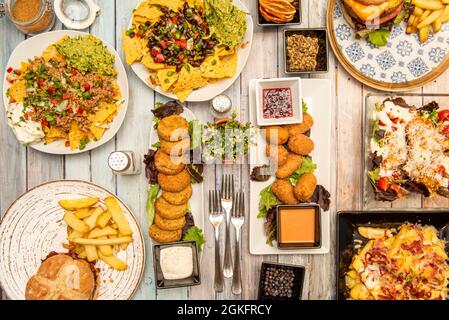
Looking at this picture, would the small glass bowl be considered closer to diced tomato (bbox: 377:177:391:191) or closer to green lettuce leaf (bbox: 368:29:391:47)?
diced tomato (bbox: 377:177:391:191)

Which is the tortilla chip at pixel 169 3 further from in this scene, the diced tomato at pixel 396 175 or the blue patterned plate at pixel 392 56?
the diced tomato at pixel 396 175

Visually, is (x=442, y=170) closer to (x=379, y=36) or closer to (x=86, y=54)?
(x=379, y=36)

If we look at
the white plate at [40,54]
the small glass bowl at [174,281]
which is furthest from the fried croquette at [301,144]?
the white plate at [40,54]

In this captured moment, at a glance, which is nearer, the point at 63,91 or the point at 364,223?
the point at 63,91

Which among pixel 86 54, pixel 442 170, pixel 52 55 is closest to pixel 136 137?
pixel 86 54

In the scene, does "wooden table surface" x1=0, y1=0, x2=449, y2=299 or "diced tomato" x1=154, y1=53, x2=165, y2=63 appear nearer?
"diced tomato" x1=154, y1=53, x2=165, y2=63

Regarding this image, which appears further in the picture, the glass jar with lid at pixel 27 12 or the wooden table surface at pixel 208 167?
the wooden table surface at pixel 208 167

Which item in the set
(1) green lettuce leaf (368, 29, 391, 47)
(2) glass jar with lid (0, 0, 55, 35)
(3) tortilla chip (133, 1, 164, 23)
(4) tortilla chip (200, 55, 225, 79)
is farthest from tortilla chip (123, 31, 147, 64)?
(1) green lettuce leaf (368, 29, 391, 47)
